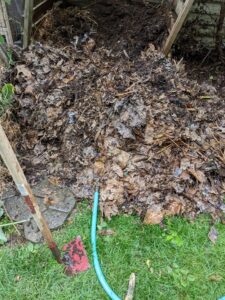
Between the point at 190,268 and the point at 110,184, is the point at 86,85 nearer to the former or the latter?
the point at 110,184

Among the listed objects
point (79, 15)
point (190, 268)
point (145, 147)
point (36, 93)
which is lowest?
point (190, 268)

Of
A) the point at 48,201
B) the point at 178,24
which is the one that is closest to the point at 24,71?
the point at 48,201

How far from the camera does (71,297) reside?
2.52 metres

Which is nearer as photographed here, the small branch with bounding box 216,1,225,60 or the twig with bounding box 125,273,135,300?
the twig with bounding box 125,273,135,300

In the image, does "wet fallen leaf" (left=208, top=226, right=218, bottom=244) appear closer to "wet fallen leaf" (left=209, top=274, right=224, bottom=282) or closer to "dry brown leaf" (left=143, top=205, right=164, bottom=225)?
"wet fallen leaf" (left=209, top=274, right=224, bottom=282)

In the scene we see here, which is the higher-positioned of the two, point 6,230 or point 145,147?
point 145,147

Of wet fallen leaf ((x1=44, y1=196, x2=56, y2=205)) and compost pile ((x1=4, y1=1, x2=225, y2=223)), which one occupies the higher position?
compost pile ((x1=4, y1=1, x2=225, y2=223))

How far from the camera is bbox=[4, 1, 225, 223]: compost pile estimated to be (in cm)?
303

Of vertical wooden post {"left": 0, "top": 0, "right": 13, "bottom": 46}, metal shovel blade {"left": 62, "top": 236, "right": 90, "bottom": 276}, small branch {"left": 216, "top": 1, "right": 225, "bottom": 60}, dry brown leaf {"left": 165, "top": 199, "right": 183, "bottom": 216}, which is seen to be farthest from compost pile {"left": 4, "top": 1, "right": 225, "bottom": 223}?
small branch {"left": 216, "top": 1, "right": 225, "bottom": 60}

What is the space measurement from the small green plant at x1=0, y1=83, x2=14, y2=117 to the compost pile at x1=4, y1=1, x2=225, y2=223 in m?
0.08

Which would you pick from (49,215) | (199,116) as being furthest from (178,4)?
(49,215)

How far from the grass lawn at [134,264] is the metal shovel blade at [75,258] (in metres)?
0.05

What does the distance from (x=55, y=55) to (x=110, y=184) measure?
1.74 m

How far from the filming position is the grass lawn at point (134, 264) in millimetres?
2549
